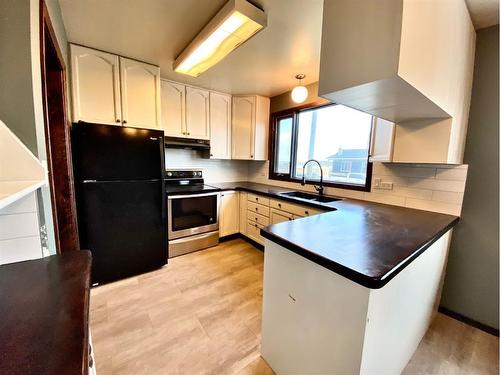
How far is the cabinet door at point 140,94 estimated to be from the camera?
2.23 meters

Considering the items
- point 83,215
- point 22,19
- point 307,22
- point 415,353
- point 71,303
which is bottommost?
point 415,353

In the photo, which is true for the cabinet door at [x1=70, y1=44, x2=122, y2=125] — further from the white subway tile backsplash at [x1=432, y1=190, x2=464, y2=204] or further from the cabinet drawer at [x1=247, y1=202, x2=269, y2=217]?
the white subway tile backsplash at [x1=432, y1=190, x2=464, y2=204]

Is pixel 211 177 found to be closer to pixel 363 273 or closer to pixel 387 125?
pixel 387 125

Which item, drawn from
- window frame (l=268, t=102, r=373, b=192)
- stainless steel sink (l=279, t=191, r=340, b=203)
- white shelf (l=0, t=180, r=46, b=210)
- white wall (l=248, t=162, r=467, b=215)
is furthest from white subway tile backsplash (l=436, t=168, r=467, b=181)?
white shelf (l=0, t=180, r=46, b=210)

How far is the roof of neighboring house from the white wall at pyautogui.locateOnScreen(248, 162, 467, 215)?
230 mm

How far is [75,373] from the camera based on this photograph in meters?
0.40

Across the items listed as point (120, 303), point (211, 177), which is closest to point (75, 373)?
point (120, 303)

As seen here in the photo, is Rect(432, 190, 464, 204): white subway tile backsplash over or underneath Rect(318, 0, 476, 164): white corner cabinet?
underneath

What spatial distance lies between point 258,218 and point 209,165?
4.16ft

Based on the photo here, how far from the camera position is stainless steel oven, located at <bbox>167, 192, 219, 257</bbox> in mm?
2666

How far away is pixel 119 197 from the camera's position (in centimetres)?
216

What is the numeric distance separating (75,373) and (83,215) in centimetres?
207

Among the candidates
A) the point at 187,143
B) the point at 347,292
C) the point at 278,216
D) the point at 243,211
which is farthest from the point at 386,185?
the point at 187,143

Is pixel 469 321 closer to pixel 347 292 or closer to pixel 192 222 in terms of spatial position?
pixel 347 292
